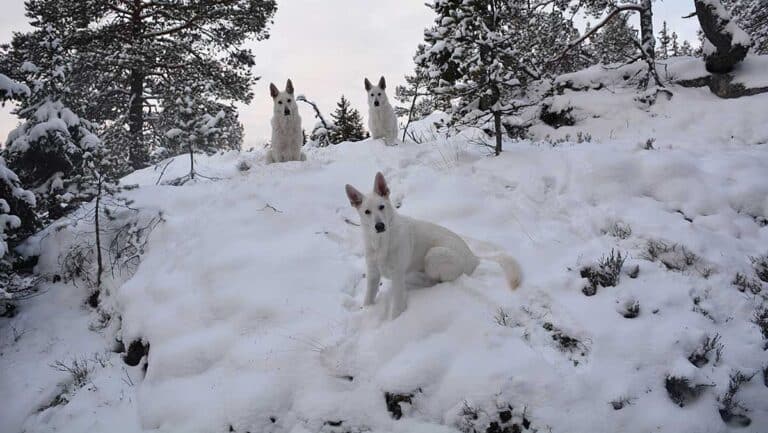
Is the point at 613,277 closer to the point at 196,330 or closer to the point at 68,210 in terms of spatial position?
the point at 196,330

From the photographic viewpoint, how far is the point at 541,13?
44.7 ft

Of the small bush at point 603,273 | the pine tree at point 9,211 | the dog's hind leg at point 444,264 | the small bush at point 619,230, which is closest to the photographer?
the small bush at point 603,273

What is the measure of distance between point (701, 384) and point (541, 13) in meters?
13.3

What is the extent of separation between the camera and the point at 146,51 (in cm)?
1435

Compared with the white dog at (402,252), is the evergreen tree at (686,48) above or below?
above

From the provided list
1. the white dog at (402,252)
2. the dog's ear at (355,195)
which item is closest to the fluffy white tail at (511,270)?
the white dog at (402,252)

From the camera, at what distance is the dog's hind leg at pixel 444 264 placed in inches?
190

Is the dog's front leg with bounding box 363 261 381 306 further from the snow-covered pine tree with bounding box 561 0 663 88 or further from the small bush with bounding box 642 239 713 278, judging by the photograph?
the snow-covered pine tree with bounding box 561 0 663 88

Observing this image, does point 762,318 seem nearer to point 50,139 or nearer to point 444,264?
point 444,264

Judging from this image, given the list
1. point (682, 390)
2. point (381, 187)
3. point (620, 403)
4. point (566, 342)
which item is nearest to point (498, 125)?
point (381, 187)

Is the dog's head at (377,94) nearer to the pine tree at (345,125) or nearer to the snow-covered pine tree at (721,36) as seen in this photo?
the pine tree at (345,125)

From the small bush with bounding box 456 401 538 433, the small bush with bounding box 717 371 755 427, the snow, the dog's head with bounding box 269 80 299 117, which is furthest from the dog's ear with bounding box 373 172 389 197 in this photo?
the dog's head with bounding box 269 80 299 117

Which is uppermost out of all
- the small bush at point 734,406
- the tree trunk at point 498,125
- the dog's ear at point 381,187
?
the tree trunk at point 498,125

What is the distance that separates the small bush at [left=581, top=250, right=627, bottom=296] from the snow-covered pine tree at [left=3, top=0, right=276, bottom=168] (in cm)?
1389
